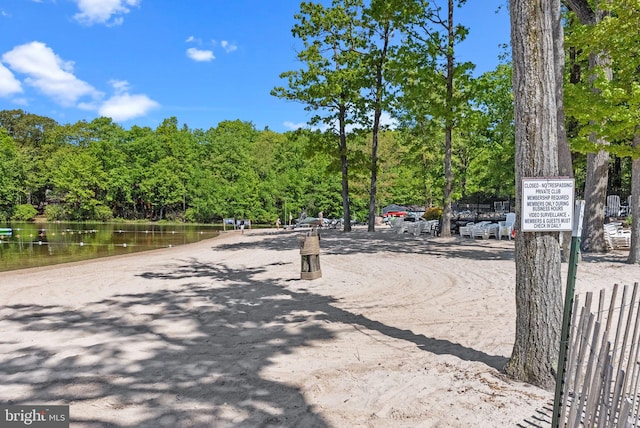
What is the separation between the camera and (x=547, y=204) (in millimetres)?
3635

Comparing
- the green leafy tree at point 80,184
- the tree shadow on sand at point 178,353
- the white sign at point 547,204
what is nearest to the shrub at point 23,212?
the green leafy tree at point 80,184

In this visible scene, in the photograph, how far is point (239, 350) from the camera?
5.09 metres

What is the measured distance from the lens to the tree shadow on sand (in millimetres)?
3596

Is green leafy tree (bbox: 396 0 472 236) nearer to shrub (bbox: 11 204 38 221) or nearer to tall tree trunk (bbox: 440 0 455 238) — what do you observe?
tall tree trunk (bbox: 440 0 455 238)

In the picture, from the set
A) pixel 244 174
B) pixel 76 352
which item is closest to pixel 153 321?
pixel 76 352

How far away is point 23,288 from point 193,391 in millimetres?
8121

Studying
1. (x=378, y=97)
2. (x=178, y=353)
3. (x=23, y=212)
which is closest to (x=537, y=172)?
(x=178, y=353)

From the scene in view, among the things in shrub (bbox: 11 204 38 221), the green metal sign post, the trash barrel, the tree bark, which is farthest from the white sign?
shrub (bbox: 11 204 38 221)

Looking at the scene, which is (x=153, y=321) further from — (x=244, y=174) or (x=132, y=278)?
(x=244, y=174)
